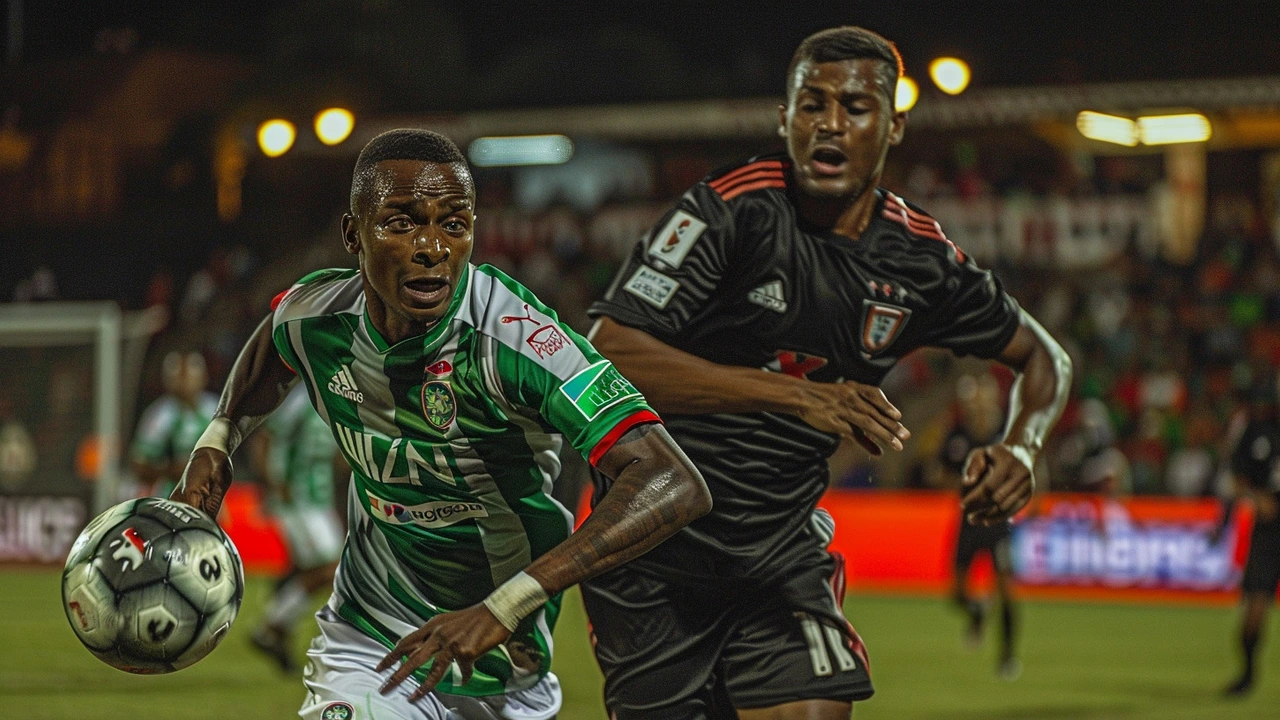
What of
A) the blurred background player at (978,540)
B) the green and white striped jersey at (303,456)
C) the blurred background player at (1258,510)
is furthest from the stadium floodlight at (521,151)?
the blurred background player at (1258,510)

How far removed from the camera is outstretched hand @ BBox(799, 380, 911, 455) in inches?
164

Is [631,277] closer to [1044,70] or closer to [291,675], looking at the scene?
[291,675]

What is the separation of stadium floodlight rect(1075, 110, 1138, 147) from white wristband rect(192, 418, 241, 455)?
22217mm

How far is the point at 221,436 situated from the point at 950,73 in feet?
49.8

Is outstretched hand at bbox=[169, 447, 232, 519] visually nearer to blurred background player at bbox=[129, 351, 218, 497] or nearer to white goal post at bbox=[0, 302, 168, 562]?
blurred background player at bbox=[129, 351, 218, 497]

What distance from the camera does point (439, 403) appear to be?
4020mm

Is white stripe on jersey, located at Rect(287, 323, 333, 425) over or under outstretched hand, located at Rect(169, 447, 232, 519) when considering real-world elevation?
over

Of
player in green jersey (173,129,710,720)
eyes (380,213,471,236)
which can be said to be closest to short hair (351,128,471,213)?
player in green jersey (173,129,710,720)

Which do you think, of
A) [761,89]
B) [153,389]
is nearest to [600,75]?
[761,89]

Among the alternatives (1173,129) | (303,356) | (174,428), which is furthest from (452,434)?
(1173,129)

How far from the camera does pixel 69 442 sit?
19.0 m

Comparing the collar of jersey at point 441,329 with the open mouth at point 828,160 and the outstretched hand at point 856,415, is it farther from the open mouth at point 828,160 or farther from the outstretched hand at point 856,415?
the open mouth at point 828,160

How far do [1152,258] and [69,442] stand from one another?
14.2m

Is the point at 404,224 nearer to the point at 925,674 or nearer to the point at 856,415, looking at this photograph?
the point at 856,415
